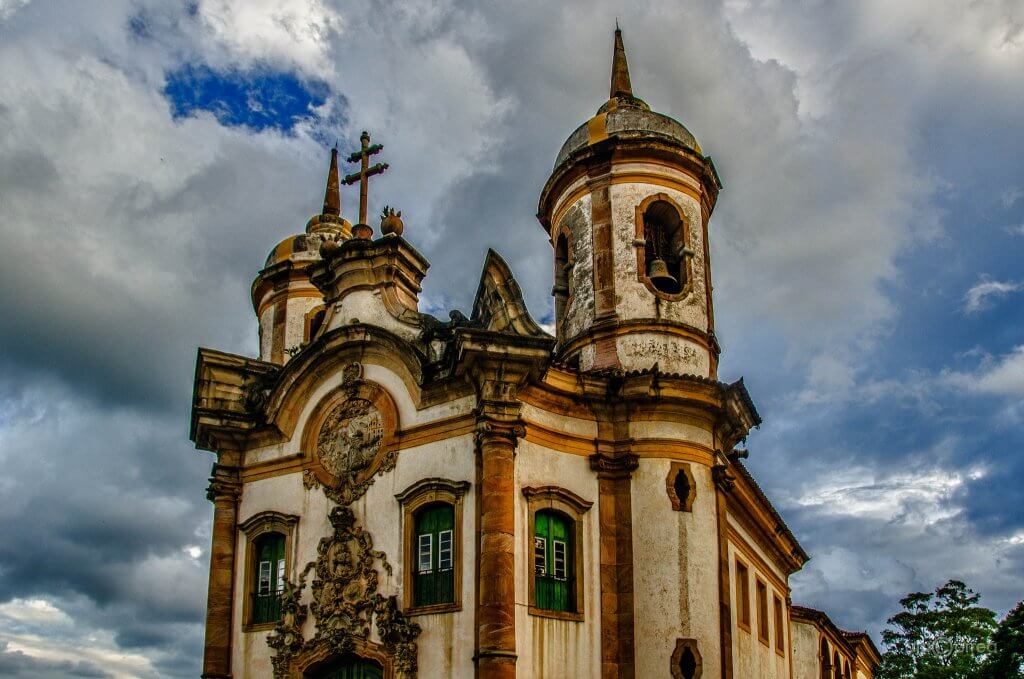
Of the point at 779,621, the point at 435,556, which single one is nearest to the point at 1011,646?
the point at 779,621

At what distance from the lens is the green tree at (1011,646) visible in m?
27.8

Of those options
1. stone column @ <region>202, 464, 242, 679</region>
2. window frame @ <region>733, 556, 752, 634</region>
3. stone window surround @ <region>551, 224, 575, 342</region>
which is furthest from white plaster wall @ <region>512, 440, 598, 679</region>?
stone column @ <region>202, 464, 242, 679</region>

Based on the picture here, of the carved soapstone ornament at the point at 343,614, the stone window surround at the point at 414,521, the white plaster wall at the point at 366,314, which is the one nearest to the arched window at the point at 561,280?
the white plaster wall at the point at 366,314

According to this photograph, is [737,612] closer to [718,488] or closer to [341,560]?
[718,488]

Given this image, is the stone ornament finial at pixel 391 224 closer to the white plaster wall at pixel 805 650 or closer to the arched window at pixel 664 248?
the arched window at pixel 664 248

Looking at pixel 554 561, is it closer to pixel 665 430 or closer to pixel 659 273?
pixel 665 430

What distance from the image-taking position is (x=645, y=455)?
65.5ft

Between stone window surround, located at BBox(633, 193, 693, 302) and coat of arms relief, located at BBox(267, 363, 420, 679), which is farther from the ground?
stone window surround, located at BBox(633, 193, 693, 302)

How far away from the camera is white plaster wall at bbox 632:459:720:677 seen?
18859mm

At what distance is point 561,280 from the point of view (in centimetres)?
2389

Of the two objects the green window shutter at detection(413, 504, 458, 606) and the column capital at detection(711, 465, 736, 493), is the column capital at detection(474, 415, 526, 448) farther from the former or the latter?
the column capital at detection(711, 465, 736, 493)

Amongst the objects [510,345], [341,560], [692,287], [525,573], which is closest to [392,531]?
[341,560]

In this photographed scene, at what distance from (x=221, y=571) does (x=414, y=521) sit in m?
4.79

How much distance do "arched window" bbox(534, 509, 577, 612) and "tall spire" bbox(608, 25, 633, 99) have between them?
36.7 feet
